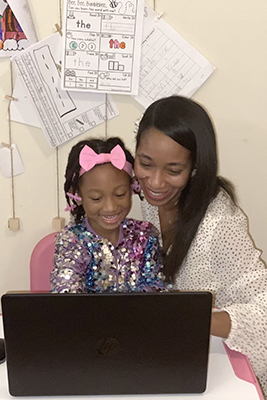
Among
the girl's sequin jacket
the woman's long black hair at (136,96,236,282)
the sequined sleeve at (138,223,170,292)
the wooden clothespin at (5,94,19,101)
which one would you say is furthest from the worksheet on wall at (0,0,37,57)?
the sequined sleeve at (138,223,170,292)

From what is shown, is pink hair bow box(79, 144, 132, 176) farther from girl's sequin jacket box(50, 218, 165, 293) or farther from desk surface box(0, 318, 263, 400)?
desk surface box(0, 318, 263, 400)

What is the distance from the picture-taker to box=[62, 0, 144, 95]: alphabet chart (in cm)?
155

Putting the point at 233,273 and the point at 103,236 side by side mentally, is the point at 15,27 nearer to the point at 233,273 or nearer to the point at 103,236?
the point at 103,236

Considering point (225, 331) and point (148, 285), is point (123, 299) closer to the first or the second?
point (225, 331)

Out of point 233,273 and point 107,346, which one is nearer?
point 107,346

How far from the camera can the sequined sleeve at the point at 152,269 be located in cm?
124

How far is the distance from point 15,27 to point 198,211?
0.92m

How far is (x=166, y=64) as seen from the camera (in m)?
1.61

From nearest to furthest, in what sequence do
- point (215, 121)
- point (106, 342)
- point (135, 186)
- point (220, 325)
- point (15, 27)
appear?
point (106, 342), point (220, 325), point (135, 186), point (15, 27), point (215, 121)

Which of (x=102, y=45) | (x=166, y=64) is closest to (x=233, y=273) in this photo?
(x=166, y=64)

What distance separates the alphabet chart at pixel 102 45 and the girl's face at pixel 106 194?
517mm

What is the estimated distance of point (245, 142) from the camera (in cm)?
169

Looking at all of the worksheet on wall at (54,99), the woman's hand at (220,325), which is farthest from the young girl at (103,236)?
the worksheet on wall at (54,99)

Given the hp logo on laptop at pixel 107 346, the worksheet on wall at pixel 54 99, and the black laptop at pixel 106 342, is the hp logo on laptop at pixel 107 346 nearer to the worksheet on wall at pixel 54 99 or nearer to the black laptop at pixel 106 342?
the black laptop at pixel 106 342
